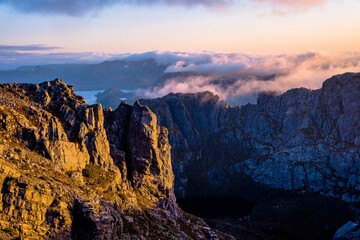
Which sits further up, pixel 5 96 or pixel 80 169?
pixel 5 96

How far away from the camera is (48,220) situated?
374 ft

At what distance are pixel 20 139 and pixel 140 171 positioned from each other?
239 feet

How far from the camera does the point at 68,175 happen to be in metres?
140

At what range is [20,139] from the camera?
134m

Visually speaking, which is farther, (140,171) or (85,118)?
(140,171)

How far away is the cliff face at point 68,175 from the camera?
112 metres

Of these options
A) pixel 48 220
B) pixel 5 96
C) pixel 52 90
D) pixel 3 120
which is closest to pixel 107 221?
pixel 48 220

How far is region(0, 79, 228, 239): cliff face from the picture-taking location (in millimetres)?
111500

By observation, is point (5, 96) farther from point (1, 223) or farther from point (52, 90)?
point (1, 223)

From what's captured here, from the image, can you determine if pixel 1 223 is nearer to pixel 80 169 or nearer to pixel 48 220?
pixel 48 220

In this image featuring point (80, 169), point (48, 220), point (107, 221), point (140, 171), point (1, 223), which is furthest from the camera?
point (140, 171)

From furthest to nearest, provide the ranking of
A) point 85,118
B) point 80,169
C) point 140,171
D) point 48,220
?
point 140,171 < point 85,118 < point 80,169 < point 48,220

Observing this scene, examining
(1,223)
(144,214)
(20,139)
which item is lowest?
(144,214)

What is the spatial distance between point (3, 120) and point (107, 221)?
44.9 metres
